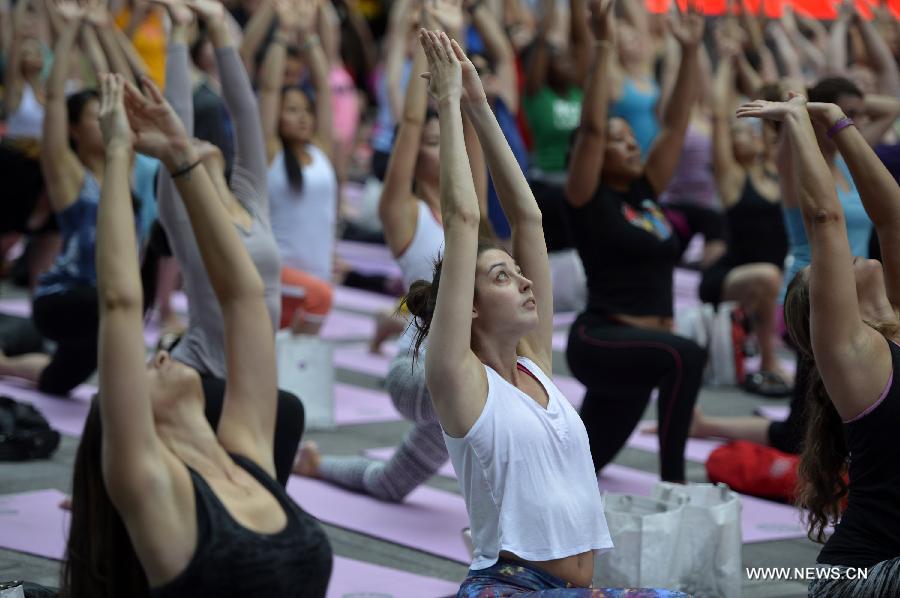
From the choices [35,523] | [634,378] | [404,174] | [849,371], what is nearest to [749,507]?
[634,378]

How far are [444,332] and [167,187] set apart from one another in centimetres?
131

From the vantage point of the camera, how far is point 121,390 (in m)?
2.24

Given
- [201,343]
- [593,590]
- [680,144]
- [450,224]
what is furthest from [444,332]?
[680,144]

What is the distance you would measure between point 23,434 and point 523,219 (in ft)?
8.44

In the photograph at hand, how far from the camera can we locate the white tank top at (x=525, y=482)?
8.83 ft

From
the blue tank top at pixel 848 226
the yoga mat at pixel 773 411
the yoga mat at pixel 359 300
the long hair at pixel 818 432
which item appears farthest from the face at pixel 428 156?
the yoga mat at pixel 359 300

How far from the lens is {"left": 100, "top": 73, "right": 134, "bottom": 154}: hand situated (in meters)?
2.40

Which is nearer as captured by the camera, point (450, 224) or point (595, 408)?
point (450, 224)

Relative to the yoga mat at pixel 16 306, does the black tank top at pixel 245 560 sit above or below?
above

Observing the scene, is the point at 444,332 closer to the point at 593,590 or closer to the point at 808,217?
the point at 593,590

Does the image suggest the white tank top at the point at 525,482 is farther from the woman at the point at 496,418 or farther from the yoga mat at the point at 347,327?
the yoga mat at the point at 347,327

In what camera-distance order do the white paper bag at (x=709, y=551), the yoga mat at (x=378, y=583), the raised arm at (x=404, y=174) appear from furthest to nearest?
the raised arm at (x=404, y=174) → the yoga mat at (x=378, y=583) → the white paper bag at (x=709, y=551)

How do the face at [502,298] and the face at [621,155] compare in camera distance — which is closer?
the face at [502,298]

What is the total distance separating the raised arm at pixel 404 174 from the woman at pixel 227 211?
523mm
